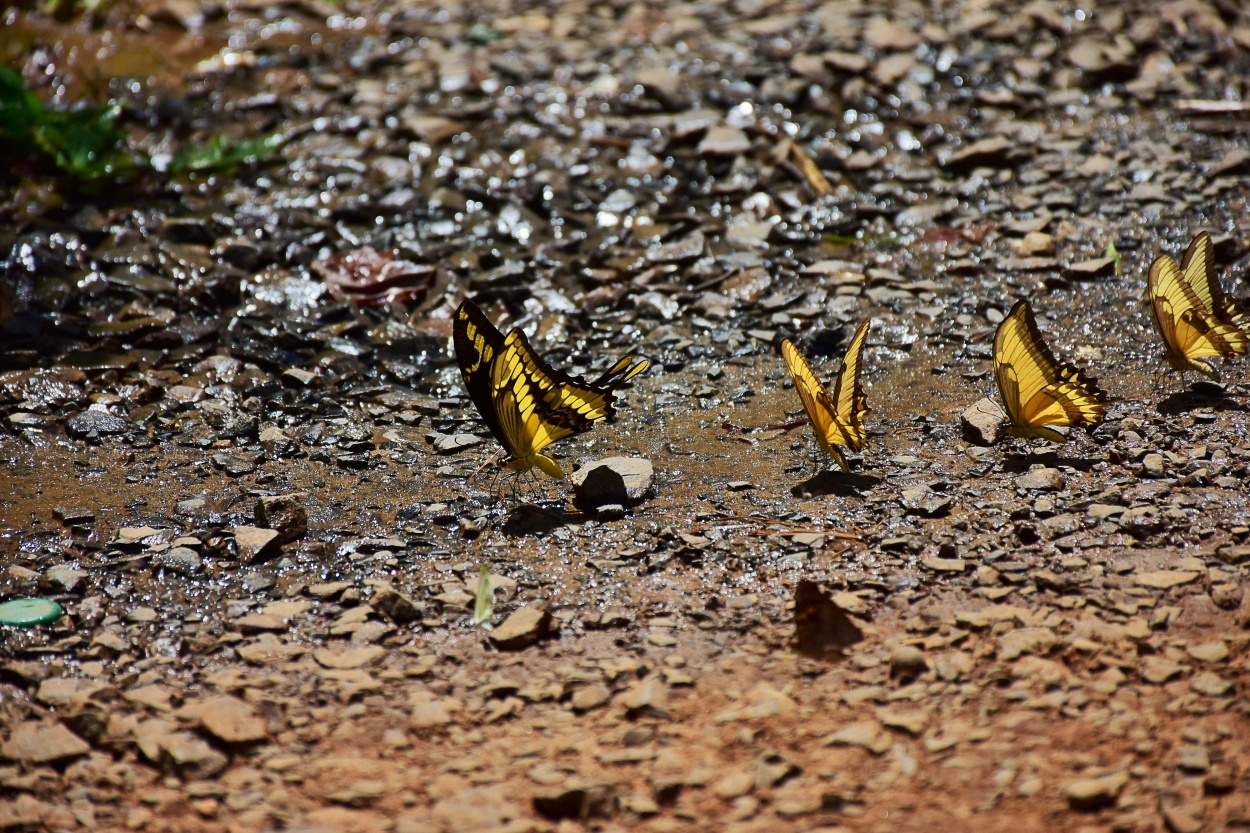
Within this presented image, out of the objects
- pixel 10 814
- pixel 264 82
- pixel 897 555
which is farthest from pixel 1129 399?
pixel 264 82

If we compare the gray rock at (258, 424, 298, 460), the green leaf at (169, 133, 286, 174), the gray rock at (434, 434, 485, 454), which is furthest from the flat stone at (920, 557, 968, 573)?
the green leaf at (169, 133, 286, 174)

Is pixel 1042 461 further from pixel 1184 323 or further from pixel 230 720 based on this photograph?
pixel 230 720

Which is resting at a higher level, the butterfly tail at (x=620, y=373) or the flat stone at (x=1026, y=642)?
the butterfly tail at (x=620, y=373)

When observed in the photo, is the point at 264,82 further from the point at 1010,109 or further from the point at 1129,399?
the point at 1129,399

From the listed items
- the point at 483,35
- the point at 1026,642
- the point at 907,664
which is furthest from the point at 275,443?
the point at 483,35

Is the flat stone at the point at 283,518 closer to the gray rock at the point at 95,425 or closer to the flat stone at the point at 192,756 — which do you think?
the flat stone at the point at 192,756

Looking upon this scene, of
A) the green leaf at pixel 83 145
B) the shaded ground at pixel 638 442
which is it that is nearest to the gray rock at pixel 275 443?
the shaded ground at pixel 638 442
